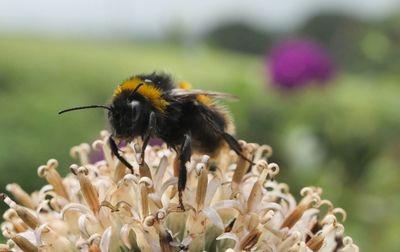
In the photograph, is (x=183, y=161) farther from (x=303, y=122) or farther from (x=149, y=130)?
(x=303, y=122)

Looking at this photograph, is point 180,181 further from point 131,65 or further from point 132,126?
point 131,65

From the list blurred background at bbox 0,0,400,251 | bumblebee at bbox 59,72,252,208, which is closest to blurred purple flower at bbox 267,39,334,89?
blurred background at bbox 0,0,400,251

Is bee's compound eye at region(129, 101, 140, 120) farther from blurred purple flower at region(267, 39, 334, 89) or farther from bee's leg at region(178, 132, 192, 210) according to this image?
blurred purple flower at region(267, 39, 334, 89)

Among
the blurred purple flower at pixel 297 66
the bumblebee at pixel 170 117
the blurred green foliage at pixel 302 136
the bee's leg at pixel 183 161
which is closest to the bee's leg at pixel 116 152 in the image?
the bumblebee at pixel 170 117

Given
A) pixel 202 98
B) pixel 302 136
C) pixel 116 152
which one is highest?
pixel 202 98

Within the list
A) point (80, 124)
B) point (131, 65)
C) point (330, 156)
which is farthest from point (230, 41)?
point (330, 156)

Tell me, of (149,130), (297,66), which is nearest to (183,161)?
(149,130)

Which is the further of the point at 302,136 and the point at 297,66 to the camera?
the point at 297,66
